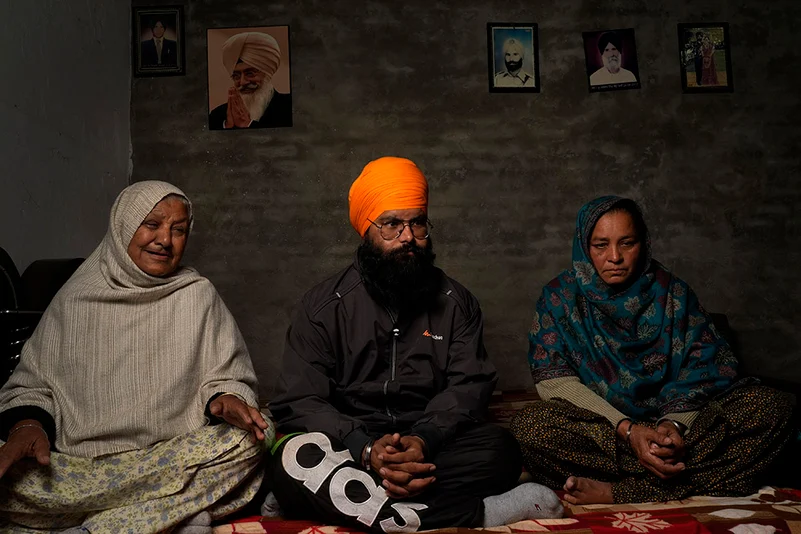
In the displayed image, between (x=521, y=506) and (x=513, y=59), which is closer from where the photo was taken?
(x=521, y=506)

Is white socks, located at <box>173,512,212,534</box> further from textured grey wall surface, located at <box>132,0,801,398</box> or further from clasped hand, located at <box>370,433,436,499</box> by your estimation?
Answer: textured grey wall surface, located at <box>132,0,801,398</box>

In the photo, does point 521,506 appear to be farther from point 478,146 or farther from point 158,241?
point 478,146

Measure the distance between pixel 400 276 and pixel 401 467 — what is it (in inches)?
30.0

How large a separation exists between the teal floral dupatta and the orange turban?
723 millimetres

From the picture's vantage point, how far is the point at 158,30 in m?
4.93

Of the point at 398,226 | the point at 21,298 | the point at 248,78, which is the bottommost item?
the point at 21,298

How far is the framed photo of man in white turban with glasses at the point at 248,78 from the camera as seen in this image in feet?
16.0

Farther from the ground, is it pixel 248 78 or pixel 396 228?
pixel 248 78

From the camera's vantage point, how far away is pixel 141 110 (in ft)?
16.2

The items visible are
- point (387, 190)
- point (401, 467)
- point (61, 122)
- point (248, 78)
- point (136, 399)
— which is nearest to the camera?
point (401, 467)

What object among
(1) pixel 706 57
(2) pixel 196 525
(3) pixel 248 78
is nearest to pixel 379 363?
(2) pixel 196 525

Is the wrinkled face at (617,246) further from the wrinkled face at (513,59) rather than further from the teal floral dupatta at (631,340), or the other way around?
the wrinkled face at (513,59)

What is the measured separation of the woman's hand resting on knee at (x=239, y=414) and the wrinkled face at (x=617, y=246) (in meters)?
1.48

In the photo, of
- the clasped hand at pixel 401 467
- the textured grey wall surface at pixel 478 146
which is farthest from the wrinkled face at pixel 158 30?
the clasped hand at pixel 401 467
